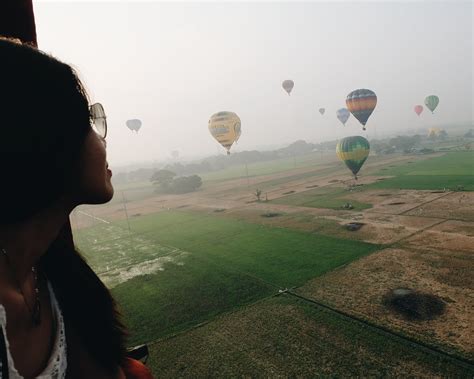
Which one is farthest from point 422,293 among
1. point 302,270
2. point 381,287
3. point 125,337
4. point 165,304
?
point 125,337

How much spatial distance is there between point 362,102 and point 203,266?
40.4 metres

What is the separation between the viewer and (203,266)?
23.9m

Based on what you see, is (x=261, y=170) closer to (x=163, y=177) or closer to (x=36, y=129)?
(x=163, y=177)

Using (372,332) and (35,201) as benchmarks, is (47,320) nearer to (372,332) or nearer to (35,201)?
(35,201)

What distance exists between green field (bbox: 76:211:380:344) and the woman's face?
14067 millimetres

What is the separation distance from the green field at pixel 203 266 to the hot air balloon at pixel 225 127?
23.5 metres

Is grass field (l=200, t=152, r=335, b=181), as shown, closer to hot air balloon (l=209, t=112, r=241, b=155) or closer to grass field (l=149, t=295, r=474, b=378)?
hot air balloon (l=209, t=112, r=241, b=155)

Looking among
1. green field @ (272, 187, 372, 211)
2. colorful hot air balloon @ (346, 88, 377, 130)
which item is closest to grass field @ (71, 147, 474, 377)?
green field @ (272, 187, 372, 211)

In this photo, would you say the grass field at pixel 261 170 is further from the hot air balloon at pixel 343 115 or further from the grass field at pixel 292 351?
the grass field at pixel 292 351

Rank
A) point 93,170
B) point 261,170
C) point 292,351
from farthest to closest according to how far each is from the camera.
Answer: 1. point 261,170
2. point 292,351
3. point 93,170

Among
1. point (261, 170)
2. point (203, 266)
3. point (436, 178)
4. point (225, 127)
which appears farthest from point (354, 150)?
point (261, 170)

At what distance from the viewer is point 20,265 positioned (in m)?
1.37

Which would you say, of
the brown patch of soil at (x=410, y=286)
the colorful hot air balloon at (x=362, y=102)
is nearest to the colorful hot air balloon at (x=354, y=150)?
the colorful hot air balloon at (x=362, y=102)

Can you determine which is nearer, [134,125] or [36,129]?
[36,129]
